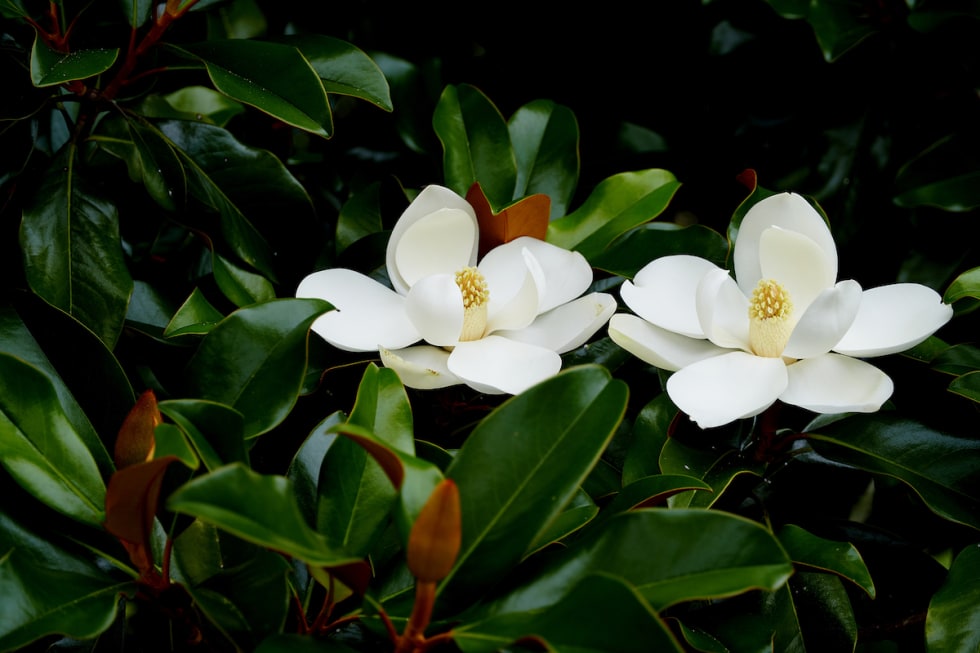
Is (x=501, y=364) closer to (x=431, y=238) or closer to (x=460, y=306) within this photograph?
(x=460, y=306)

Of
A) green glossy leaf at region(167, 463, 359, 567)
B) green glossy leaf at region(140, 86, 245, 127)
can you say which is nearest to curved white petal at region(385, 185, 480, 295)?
green glossy leaf at region(167, 463, 359, 567)

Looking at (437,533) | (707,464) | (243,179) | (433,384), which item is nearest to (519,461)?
(437,533)

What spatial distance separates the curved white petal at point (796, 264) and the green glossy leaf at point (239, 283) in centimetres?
57

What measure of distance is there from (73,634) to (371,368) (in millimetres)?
A: 297

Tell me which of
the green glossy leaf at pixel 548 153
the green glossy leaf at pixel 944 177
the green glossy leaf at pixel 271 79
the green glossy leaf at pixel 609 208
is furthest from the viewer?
the green glossy leaf at pixel 944 177

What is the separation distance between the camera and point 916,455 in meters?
0.93

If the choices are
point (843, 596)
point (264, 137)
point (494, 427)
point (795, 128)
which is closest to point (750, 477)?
point (843, 596)

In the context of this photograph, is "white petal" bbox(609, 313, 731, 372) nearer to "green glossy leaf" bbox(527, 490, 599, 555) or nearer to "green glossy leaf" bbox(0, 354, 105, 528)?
"green glossy leaf" bbox(527, 490, 599, 555)

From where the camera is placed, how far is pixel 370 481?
2.50ft

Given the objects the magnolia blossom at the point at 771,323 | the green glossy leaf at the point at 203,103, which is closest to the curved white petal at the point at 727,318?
the magnolia blossom at the point at 771,323

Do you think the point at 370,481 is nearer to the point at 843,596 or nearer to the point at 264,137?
the point at 843,596

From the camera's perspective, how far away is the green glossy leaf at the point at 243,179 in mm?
1128

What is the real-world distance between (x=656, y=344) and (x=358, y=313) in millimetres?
319

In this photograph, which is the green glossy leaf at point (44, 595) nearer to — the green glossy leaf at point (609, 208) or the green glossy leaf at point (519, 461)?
the green glossy leaf at point (519, 461)
